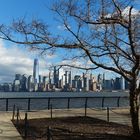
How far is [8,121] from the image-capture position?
20016mm

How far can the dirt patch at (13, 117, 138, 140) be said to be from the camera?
49.1 ft

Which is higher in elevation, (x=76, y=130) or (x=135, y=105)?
(x=135, y=105)

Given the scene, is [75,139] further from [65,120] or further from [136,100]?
[65,120]

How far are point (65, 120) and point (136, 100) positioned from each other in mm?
6191

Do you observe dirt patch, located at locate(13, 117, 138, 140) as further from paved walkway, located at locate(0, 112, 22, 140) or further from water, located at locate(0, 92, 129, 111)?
water, located at locate(0, 92, 129, 111)

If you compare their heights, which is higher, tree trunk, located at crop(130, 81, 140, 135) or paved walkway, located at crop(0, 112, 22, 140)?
tree trunk, located at crop(130, 81, 140, 135)

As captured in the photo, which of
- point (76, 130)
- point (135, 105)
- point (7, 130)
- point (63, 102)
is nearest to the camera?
point (135, 105)

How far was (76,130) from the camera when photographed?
54.5 ft

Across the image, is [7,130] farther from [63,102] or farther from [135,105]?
[63,102]

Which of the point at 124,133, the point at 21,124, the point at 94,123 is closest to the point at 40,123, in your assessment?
the point at 21,124

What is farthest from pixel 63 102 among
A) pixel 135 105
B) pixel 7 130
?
pixel 135 105

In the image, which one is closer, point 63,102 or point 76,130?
point 76,130

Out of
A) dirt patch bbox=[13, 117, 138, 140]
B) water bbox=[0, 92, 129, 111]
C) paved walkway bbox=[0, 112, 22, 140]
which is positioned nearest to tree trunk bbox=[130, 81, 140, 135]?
dirt patch bbox=[13, 117, 138, 140]

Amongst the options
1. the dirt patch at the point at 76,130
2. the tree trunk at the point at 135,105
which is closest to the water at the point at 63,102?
the dirt patch at the point at 76,130
